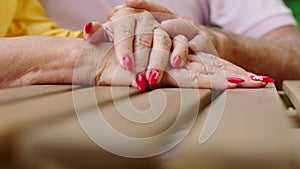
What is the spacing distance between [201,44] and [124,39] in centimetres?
20

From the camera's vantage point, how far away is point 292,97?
846 millimetres

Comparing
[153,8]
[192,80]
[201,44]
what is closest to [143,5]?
[153,8]

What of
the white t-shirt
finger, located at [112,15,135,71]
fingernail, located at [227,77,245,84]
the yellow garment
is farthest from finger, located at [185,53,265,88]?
the white t-shirt

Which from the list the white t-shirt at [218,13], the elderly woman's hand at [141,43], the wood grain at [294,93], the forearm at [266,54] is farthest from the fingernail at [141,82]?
the white t-shirt at [218,13]

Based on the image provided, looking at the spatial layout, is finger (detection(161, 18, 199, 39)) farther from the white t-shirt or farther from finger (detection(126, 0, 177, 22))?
the white t-shirt

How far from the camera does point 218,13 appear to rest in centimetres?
162

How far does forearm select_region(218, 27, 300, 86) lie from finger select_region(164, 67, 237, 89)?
0.36m

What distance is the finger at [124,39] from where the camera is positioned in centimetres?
82

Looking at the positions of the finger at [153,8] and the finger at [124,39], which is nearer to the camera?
the finger at [124,39]

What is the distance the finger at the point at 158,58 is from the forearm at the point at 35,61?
5.2 inches

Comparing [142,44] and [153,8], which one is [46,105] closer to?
[142,44]

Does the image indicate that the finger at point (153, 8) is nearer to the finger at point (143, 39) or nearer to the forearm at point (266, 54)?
the finger at point (143, 39)

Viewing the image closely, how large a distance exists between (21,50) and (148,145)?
0.49 meters

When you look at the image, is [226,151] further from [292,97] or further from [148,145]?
[292,97]
